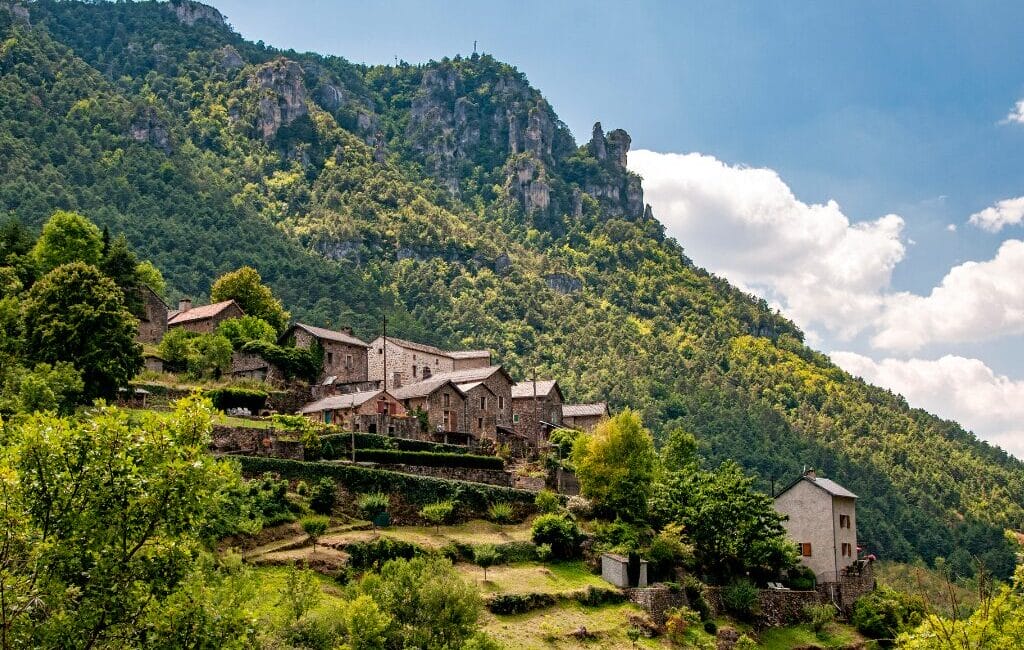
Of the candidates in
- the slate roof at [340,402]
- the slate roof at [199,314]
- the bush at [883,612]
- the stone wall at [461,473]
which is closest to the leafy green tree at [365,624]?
the stone wall at [461,473]

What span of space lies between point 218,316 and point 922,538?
4553 inches

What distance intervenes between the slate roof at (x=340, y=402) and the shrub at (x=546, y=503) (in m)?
16.4

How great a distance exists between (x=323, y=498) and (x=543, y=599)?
43.7 ft

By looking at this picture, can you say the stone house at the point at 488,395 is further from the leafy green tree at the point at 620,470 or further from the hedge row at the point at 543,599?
the hedge row at the point at 543,599

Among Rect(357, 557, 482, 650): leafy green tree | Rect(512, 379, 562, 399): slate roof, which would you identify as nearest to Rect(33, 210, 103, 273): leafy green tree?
Rect(512, 379, 562, 399): slate roof

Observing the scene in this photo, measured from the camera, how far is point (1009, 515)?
172 metres

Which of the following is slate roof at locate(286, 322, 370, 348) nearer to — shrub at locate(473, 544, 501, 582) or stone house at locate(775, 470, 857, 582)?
shrub at locate(473, 544, 501, 582)

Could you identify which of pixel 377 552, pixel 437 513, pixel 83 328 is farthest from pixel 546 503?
pixel 83 328

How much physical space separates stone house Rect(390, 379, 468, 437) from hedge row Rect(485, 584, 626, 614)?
23355 millimetres

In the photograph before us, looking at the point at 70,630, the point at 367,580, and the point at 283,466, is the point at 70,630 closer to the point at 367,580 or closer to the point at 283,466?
the point at 367,580

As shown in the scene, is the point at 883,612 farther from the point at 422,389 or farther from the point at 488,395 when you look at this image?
the point at 422,389

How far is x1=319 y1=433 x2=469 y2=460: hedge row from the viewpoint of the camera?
63.8m

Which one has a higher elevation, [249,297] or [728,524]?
[249,297]

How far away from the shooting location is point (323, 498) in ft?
183
